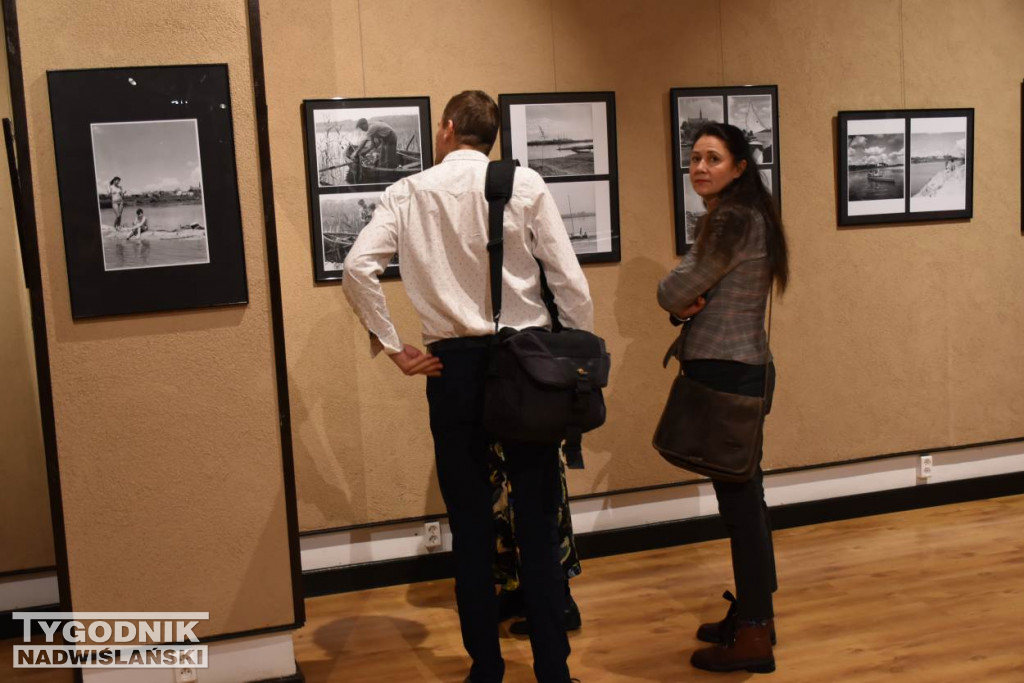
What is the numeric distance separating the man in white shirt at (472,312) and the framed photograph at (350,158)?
46.1 inches

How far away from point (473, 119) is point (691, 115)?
1835 millimetres

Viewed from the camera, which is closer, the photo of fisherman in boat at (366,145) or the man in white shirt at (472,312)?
the man in white shirt at (472,312)

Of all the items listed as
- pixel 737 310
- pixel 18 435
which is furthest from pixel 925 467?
pixel 18 435

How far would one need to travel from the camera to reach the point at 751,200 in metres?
3.13

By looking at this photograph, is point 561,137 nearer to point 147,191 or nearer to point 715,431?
point 715,431

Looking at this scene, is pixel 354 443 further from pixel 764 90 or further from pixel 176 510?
pixel 764 90

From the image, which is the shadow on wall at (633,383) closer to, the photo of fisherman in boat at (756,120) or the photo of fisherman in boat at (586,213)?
the photo of fisherman in boat at (586,213)

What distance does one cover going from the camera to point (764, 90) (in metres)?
4.48

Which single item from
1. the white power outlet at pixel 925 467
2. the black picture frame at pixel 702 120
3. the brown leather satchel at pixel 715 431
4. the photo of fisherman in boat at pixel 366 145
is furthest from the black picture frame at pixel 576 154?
the white power outlet at pixel 925 467

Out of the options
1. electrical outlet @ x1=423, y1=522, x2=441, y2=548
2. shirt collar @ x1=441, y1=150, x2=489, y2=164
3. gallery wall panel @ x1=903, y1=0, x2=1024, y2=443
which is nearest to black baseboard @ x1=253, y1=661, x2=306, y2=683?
electrical outlet @ x1=423, y1=522, x2=441, y2=548

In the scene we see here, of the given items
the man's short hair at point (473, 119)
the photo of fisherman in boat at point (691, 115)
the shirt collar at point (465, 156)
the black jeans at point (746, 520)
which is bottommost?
the black jeans at point (746, 520)

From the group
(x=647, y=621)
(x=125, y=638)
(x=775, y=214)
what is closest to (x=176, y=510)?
(x=125, y=638)

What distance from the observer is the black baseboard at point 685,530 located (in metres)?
4.13

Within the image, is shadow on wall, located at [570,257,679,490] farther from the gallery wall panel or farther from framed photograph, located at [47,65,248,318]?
framed photograph, located at [47,65,248,318]
